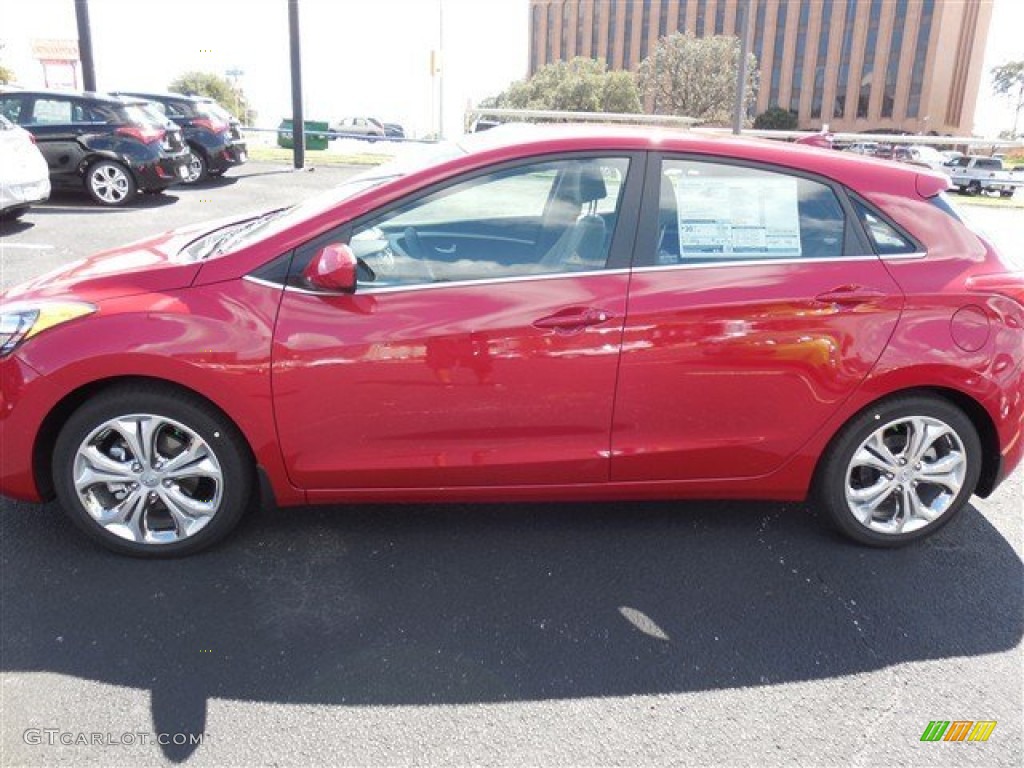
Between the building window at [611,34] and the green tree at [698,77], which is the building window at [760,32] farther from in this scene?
the green tree at [698,77]

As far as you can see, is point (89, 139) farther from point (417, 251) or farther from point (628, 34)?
point (628, 34)

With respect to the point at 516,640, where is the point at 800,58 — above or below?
above

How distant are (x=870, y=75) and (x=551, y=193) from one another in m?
82.1

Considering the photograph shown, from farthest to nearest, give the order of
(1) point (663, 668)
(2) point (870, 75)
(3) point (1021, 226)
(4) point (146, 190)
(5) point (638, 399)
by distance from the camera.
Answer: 1. (2) point (870, 75)
2. (3) point (1021, 226)
3. (4) point (146, 190)
4. (5) point (638, 399)
5. (1) point (663, 668)

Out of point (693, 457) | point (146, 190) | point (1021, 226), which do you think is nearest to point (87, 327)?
point (693, 457)

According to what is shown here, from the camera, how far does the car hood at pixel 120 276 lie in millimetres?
3008

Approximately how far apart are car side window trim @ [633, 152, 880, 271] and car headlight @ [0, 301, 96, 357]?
202 cm

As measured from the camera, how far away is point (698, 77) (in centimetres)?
5647

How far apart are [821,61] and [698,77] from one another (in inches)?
1060

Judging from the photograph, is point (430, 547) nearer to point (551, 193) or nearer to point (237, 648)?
point (237, 648)

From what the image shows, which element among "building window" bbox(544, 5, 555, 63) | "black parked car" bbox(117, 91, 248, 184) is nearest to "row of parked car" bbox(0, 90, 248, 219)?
"black parked car" bbox(117, 91, 248, 184)

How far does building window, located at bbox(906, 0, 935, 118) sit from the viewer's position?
232 ft

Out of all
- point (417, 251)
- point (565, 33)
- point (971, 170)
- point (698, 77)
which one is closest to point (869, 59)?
point (698, 77)

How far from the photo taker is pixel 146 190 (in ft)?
40.2
